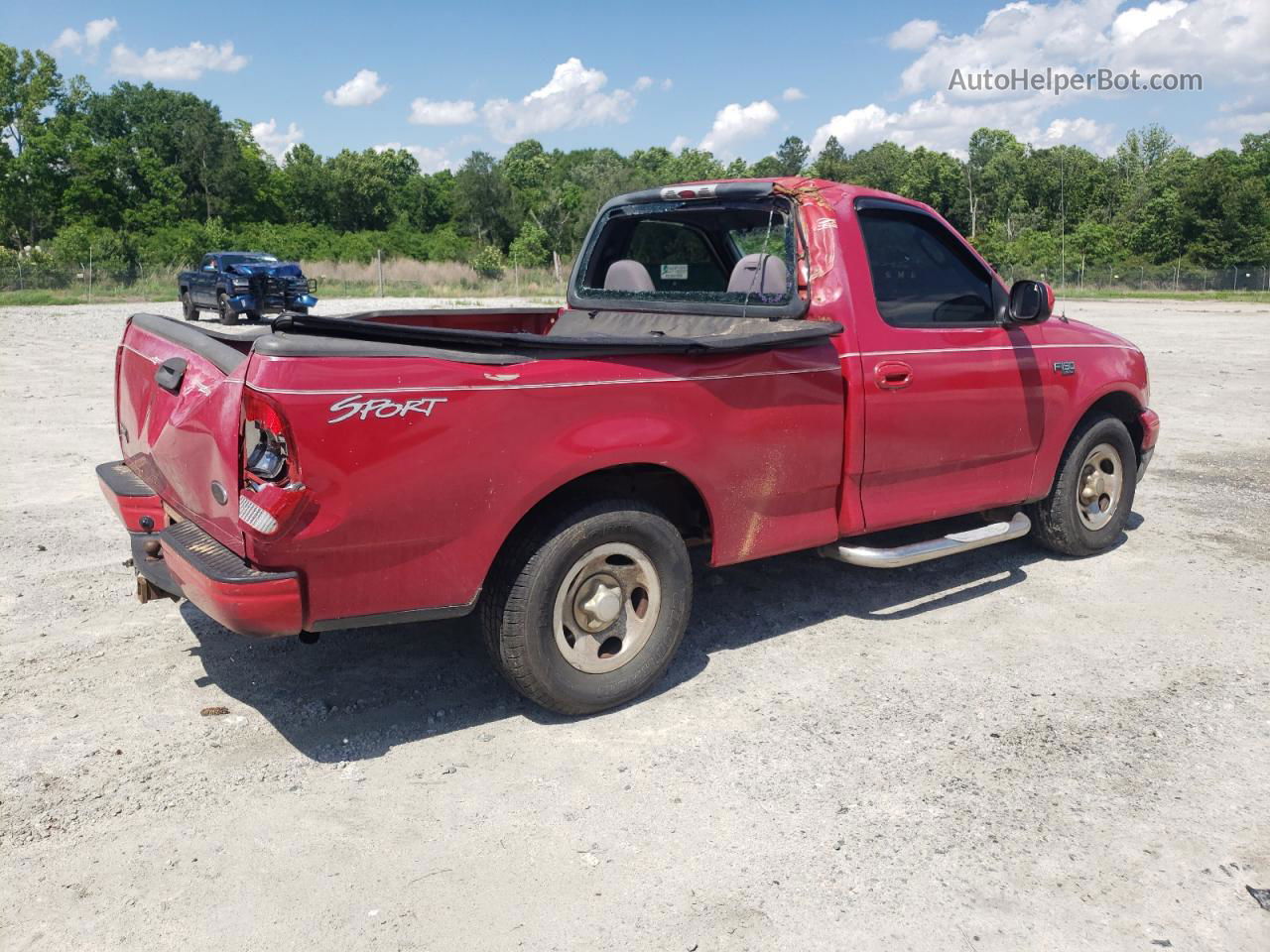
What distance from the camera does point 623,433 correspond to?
12.8ft

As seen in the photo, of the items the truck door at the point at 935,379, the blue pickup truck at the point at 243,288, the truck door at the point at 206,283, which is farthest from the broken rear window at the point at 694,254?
the truck door at the point at 206,283

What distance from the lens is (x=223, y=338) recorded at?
424 centimetres

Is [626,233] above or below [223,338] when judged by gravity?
above

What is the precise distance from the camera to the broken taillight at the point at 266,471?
3256 mm

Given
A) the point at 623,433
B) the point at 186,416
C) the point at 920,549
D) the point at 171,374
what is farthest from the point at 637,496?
the point at 171,374

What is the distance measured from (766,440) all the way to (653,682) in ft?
3.58

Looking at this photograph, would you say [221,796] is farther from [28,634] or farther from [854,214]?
[854,214]

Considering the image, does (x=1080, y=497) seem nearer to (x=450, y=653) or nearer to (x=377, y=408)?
(x=450, y=653)

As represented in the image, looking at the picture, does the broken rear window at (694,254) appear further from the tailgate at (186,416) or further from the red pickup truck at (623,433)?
the tailgate at (186,416)

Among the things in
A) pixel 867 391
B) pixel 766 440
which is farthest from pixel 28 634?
pixel 867 391

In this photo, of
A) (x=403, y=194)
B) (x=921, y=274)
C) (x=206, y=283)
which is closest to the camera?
(x=921, y=274)

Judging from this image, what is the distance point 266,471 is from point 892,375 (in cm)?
275

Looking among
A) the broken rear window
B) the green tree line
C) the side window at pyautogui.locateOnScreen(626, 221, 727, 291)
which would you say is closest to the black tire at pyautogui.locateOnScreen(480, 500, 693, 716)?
the broken rear window

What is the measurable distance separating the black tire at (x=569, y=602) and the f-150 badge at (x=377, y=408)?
0.68m
